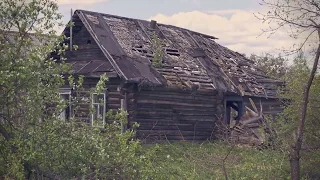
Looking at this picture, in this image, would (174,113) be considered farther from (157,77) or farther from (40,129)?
(40,129)

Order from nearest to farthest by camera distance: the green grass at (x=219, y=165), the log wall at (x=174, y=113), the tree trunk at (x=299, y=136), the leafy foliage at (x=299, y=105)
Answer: the tree trunk at (x=299, y=136) < the leafy foliage at (x=299, y=105) < the green grass at (x=219, y=165) < the log wall at (x=174, y=113)

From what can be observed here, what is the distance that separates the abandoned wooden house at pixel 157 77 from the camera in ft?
56.4

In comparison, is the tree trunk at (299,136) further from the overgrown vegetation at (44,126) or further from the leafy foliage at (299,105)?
the leafy foliage at (299,105)

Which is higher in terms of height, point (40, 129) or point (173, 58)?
point (173, 58)

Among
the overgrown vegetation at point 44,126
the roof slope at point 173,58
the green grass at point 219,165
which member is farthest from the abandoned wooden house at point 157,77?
the overgrown vegetation at point 44,126

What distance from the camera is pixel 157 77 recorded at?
17562mm

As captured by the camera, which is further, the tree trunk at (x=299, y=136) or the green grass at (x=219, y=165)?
the green grass at (x=219, y=165)

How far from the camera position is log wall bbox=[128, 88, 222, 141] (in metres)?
17.6

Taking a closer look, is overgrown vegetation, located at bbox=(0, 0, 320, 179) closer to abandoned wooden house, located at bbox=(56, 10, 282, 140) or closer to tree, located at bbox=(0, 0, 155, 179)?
tree, located at bbox=(0, 0, 155, 179)

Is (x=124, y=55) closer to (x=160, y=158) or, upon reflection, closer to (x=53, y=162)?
(x=160, y=158)

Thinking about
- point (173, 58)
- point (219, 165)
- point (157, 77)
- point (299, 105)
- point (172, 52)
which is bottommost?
point (219, 165)

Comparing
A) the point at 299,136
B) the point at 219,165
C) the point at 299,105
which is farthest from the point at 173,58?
the point at 299,136

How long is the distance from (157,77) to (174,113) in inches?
71.2

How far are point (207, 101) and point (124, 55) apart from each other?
4193mm
